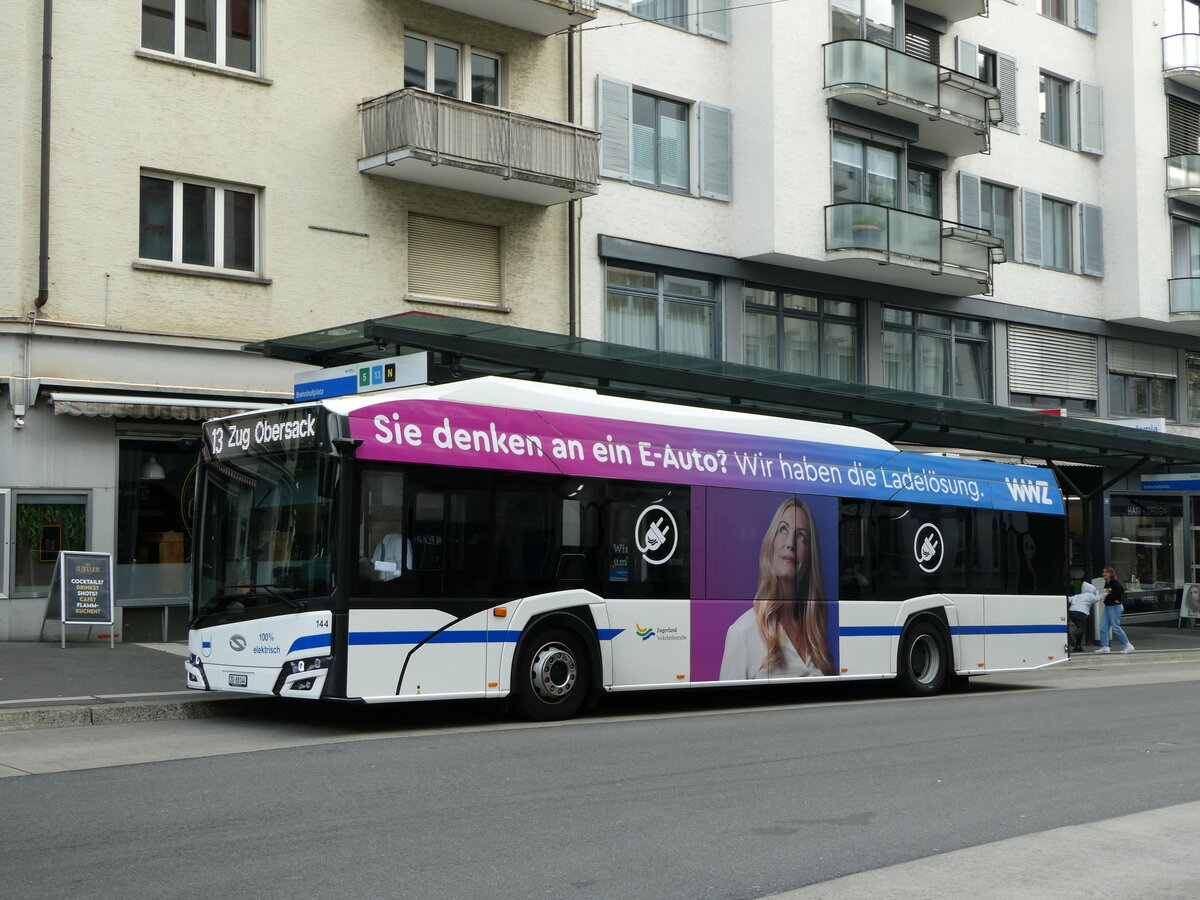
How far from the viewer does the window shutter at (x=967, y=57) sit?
31.0 meters

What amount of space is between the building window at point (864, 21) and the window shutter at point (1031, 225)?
20.2ft

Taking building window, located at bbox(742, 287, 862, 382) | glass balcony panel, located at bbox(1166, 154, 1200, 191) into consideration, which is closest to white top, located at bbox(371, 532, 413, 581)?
building window, located at bbox(742, 287, 862, 382)

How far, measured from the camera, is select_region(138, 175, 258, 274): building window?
1928cm

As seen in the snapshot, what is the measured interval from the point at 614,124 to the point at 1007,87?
41.1ft

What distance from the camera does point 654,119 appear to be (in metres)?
25.5

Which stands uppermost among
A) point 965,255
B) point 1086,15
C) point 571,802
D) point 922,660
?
point 1086,15

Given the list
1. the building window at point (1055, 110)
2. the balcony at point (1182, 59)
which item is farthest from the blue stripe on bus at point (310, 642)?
the balcony at point (1182, 59)

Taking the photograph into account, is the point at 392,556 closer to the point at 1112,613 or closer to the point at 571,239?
the point at 571,239

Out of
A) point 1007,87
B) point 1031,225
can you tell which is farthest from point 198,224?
point 1031,225

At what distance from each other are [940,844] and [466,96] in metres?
17.8

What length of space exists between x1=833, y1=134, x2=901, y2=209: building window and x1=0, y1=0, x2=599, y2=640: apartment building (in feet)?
22.5

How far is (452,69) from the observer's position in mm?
22828

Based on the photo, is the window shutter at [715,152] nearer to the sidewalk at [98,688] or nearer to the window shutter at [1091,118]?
the window shutter at [1091,118]

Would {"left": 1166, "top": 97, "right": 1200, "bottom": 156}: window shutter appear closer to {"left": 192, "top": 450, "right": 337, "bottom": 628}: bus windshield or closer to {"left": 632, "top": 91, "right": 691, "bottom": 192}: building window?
{"left": 632, "top": 91, "right": 691, "bottom": 192}: building window
